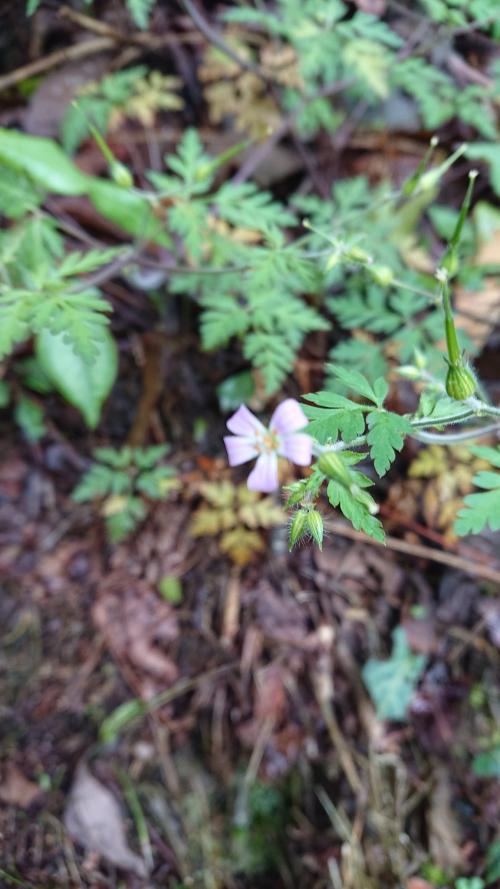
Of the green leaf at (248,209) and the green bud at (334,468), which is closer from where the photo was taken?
the green bud at (334,468)

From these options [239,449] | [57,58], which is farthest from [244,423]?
[57,58]

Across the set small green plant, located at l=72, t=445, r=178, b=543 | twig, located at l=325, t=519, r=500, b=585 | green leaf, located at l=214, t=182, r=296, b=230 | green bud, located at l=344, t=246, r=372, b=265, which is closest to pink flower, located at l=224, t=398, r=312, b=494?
green bud, located at l=344, t=246, r=372, b=265

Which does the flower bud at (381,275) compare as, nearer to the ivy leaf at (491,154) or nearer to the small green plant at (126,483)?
the ivy leaf at (491,154)

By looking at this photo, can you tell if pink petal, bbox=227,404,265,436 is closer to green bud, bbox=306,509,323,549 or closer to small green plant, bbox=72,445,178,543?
green bud, bbox=306,509,323,549

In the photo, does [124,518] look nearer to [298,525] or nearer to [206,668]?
[206,668]

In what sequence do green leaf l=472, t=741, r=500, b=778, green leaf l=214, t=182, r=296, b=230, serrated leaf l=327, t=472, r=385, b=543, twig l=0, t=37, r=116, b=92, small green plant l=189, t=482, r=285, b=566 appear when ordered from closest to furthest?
serrated leaf l=327, t=472, r=385, b=543, green leaf l=214, t=182, r=296, b=230, green leaf l=472, t=741, r=500, b=778, small green plant l=189, t=482, r=285, b=566, twig l=0, t=37, r=116, b=92

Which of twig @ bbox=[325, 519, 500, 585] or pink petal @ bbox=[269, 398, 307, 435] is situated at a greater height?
pink petal @ bbox=[269, 398, 307, 435]

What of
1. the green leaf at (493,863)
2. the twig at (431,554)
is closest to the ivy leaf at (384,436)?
the twig at (431,554)
